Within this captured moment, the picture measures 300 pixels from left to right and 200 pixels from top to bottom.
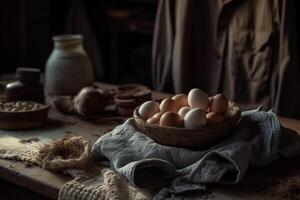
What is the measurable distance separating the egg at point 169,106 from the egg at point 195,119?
78mm

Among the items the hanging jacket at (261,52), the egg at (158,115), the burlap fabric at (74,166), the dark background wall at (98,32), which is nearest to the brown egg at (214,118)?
the egg at (158,115)

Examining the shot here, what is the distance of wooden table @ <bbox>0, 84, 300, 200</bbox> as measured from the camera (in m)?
1.13

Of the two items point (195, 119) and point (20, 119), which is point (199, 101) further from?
point (20, 119)

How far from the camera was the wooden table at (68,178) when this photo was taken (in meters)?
1.13

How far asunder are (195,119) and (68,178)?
0.31 m

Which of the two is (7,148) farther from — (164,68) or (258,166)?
(164,68)

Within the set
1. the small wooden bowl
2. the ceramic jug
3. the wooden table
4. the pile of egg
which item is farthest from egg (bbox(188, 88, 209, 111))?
the ceramic jug

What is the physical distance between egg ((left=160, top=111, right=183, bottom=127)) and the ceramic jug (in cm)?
70

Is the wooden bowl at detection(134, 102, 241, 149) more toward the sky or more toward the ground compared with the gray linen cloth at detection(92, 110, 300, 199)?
more toward the sky

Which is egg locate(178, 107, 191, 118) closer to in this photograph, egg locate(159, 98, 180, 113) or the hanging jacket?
egg locate(159, 98, 180, 113)

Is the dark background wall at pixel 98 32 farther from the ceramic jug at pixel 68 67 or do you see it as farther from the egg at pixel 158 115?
the egg at pixel 158 115

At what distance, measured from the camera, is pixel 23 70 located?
1.70m

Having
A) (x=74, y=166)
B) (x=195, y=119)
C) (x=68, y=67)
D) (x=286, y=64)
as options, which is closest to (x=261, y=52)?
(x=286, y=64)

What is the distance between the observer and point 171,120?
1.24 meters
